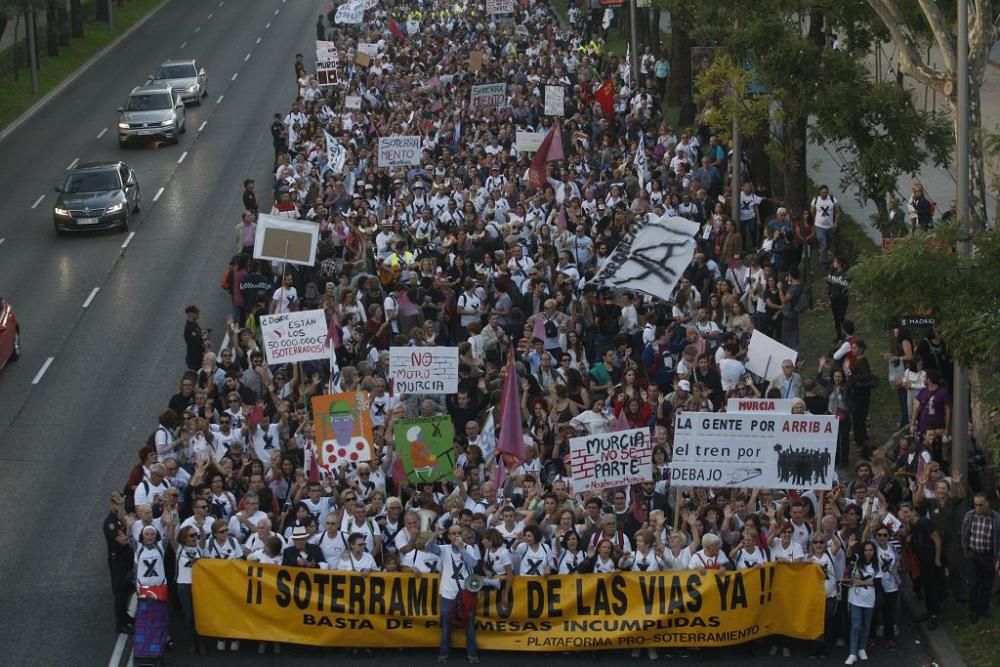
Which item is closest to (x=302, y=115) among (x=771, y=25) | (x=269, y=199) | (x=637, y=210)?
(x=269, y=199)

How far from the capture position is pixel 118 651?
18.4 m

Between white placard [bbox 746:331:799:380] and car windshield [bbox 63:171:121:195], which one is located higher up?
car windshield [bbox 63:171:121:195]

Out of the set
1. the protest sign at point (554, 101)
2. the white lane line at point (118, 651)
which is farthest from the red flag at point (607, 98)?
the white lane line at point (118, 651)

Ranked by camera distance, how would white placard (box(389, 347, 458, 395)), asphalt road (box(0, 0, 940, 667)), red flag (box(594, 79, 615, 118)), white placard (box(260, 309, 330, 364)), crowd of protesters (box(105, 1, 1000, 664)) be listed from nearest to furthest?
crowd of protesters (box(105, 1, 1000, 664)) < asphalt road (box(0, 0, 940, 667)) < white placard (box(389, 347, 458, 395)) < white placard (box(260, 309, 330, 364)) < red flag (box(594, 79, 615, 118))

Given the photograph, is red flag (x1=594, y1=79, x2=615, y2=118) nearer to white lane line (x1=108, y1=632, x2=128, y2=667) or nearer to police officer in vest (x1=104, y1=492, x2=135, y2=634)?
police officer in vest (x1=104, y1=492, x2=135, y2=634)

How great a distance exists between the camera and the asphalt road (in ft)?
63.9

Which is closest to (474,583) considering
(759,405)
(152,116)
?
(759,405)

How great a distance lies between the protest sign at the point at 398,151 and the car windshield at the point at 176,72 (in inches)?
866

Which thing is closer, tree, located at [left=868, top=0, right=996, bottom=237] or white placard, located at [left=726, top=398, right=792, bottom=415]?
white placard, located at [left=726, top=398, right=792, bottom=415]

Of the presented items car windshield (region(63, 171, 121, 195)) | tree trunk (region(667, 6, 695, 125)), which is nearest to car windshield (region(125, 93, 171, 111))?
car windshield (region(63, 171, 121, 195))

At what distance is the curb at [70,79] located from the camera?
52.3 m

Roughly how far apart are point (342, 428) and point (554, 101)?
19296 millimetres

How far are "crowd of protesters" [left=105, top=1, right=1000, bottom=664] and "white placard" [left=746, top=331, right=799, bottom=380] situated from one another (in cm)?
24

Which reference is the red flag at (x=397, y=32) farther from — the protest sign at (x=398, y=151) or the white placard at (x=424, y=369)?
the white placard at (x=424, y=369)
